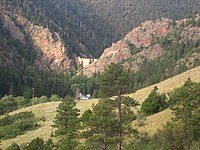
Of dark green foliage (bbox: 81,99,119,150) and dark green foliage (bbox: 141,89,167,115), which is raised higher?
dark green foliage (bbox: 141,89,167,115)

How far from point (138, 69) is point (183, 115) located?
514 ft

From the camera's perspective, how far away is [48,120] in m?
74.4

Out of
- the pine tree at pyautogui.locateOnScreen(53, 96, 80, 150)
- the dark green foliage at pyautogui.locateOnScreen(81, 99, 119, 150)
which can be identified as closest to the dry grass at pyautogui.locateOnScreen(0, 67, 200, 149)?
the pine tree at pyautogui.locateOnScreen(53, 96, 80, 150)

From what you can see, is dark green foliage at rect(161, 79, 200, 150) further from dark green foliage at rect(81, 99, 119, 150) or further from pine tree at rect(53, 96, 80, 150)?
pine tree at rect(53, 96, 80, 150)

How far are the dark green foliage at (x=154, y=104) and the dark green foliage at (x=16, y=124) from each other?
76.7ft

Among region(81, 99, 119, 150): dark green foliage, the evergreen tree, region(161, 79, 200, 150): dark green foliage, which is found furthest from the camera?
the evergreen tree

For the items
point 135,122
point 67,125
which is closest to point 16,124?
point 67,125

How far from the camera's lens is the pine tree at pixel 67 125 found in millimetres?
42894

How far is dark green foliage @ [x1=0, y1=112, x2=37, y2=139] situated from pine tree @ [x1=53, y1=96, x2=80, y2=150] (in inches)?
597

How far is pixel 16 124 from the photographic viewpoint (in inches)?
2803

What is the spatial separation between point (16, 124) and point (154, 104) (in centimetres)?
2795

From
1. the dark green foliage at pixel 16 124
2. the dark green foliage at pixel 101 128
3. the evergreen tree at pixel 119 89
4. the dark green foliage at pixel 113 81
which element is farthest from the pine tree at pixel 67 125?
the dark green foliage at pixel 16 124

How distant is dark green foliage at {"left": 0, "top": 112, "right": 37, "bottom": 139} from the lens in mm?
67500

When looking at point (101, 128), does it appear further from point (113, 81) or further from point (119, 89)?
point (113, 81)
